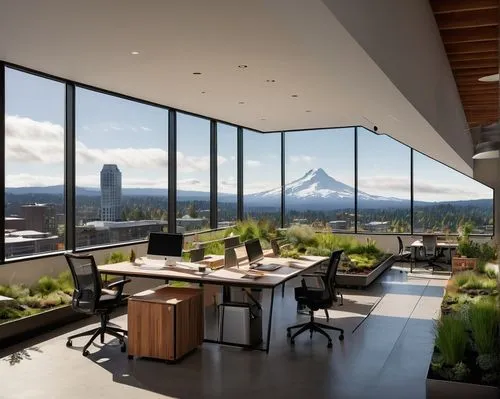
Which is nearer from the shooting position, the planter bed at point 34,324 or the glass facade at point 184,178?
the planter bed at point 34,324

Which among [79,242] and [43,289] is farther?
[79,242]

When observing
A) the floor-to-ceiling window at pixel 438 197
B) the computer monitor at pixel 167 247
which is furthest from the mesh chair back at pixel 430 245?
the computer monitor at pixel 167 247

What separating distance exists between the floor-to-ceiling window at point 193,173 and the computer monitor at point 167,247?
451cm

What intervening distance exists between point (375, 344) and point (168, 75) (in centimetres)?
462

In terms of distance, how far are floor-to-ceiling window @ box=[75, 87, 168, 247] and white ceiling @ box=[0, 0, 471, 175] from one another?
527 mm

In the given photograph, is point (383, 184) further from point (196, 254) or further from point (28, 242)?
point (28, 242)

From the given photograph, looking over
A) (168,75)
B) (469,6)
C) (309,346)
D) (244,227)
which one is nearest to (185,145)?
(244,227)

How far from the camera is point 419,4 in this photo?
126 inches

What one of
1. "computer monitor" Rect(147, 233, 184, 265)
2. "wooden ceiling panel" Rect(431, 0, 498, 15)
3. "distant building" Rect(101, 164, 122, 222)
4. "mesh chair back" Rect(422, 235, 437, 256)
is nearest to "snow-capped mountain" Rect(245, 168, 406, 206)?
"mesh chair back" Rect(422, 235, 437, 256)

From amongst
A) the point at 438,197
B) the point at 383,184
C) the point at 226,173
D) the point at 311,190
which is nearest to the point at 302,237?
the point at 226,173

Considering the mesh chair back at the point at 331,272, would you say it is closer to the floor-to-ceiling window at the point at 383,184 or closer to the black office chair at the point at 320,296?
the black office chair at the point at 320,296

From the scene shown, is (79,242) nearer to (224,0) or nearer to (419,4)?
(224,0)

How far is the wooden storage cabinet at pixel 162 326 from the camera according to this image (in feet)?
17.6

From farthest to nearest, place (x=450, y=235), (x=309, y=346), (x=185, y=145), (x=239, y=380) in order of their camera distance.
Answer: (x=450, y=235) < (x=185, y=145) < (x=309, y=346) < (x=239, y=380)
